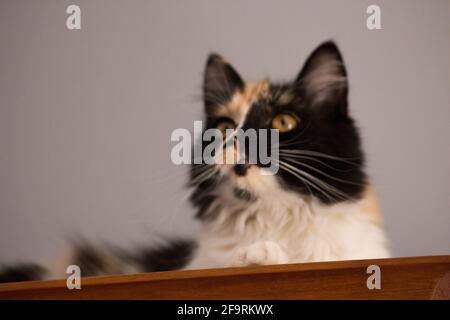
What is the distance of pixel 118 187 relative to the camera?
1.18 metres

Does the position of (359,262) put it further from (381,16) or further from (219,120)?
(381,16)

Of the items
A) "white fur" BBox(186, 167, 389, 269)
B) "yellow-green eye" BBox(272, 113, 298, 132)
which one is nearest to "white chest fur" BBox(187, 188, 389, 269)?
"white fur" BBox(186, 167, 389, 269)

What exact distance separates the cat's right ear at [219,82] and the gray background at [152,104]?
3 cm

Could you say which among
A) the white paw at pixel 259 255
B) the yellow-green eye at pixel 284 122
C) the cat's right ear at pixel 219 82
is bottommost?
the white paw at pixel 259 255

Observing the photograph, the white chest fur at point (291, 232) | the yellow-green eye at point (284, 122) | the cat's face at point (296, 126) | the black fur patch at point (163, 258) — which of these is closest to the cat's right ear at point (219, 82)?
the cat's face at point (296, 126)

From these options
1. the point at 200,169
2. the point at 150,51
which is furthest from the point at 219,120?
the point at 150,51

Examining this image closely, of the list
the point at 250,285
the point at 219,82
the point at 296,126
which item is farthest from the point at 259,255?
the point at 219,82

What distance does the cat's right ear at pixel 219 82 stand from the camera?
123cm

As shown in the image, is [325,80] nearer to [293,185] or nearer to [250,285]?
[293,185]

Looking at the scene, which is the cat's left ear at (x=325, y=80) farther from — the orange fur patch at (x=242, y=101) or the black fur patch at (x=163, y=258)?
the black fur patch at (x=163, y=258)

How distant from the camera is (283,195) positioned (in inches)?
45.2

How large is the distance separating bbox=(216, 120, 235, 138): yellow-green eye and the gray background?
3.3 inches

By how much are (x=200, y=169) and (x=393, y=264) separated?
53 centimetres

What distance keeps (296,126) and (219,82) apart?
24 centimetres
